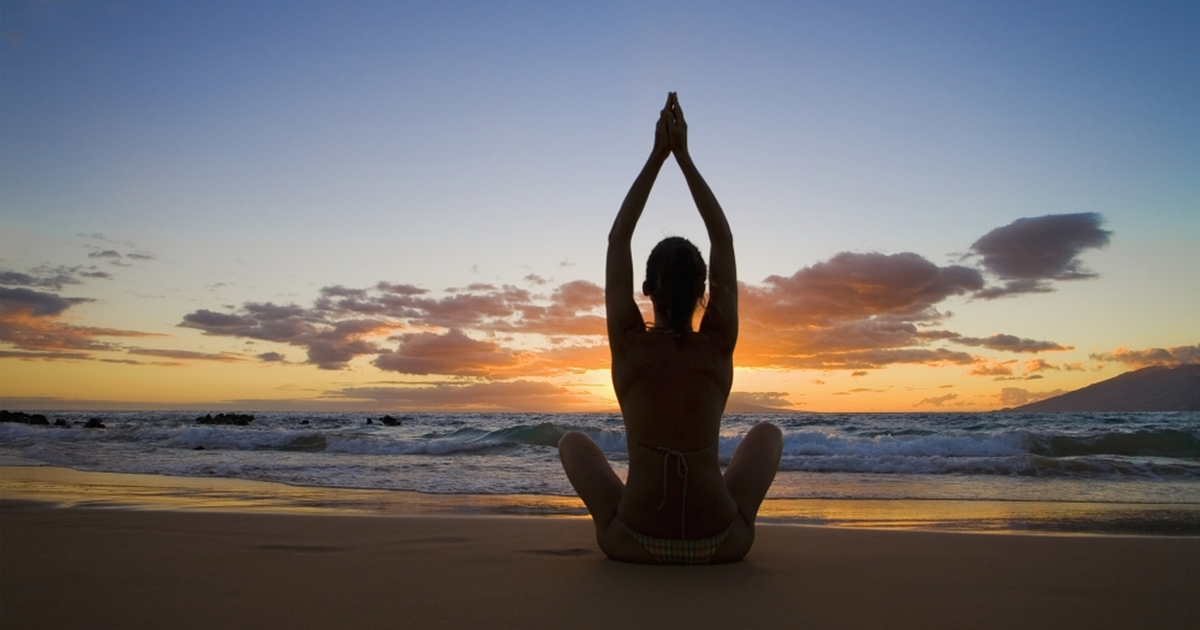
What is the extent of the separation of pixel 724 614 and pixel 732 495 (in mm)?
707

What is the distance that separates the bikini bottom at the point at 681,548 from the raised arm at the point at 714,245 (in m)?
0.81

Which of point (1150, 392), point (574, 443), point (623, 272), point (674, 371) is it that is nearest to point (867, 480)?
point (574, 443)

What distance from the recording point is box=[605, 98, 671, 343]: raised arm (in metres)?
2.54

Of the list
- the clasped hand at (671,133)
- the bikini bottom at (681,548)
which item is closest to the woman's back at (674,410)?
the bikini bottom at (681,548)

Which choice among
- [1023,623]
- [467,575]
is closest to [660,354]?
[467,575]

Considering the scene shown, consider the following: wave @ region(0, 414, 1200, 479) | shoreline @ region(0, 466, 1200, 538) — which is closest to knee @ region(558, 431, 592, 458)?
shoreline @ region(0, 466, 1200, 538)

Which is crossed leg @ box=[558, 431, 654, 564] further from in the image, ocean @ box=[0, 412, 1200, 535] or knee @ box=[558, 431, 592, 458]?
ocean @ box=[0, 412, 1200, 535]

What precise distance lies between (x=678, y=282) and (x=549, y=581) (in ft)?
4.14

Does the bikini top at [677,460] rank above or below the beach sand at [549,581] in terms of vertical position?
above

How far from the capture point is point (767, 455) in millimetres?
3010

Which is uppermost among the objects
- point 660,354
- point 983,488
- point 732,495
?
point 660,354

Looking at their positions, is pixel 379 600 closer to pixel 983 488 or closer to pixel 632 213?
pixel 632 213

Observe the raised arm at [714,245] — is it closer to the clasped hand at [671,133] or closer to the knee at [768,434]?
the clasped hand at [671,133]

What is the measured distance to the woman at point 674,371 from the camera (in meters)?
2.53
